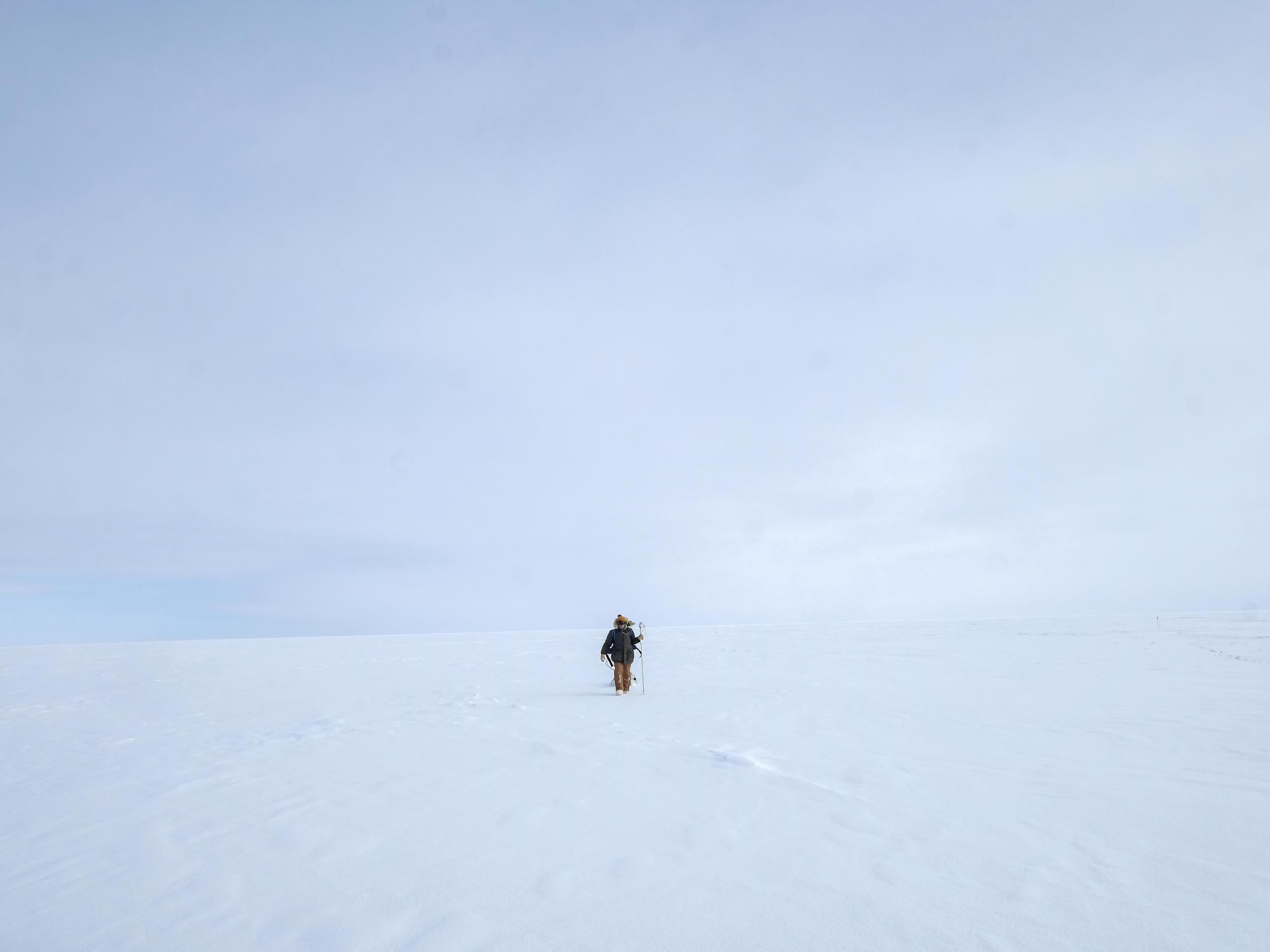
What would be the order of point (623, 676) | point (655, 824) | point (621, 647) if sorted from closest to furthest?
point (655, 824) < point (623, 676) < point (621, 647)

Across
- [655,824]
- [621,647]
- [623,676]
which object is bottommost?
[655,824]

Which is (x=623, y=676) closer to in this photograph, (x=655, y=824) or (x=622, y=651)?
(x=622, y=651)

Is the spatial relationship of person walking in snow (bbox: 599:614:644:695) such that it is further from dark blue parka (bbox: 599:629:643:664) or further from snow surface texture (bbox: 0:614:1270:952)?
snow surface texture (bbox: 0:614:1270:952)

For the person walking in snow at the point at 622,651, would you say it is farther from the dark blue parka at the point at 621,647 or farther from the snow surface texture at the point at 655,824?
the snow surface texture at the point at 655,824

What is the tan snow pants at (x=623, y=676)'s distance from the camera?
1745 cm

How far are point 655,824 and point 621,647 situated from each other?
1068cm

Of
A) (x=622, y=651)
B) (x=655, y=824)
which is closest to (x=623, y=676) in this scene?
(x=622, y=651)

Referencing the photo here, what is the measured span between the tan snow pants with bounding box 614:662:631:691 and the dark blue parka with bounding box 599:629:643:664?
0.07m

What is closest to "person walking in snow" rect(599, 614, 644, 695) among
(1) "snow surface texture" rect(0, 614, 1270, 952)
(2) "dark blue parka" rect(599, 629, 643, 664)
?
(2) "dark blue parka" rect(599, 629, 643, 664)

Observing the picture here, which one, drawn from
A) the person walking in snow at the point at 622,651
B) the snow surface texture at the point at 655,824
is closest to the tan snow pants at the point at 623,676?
the person walking in snow at the point at 622,651

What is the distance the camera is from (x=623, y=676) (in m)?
17.5

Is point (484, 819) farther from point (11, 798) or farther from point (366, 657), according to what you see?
point (366, 657)

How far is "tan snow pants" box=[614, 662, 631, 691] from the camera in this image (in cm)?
1745

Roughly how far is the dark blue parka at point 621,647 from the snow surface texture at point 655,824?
154 cm
